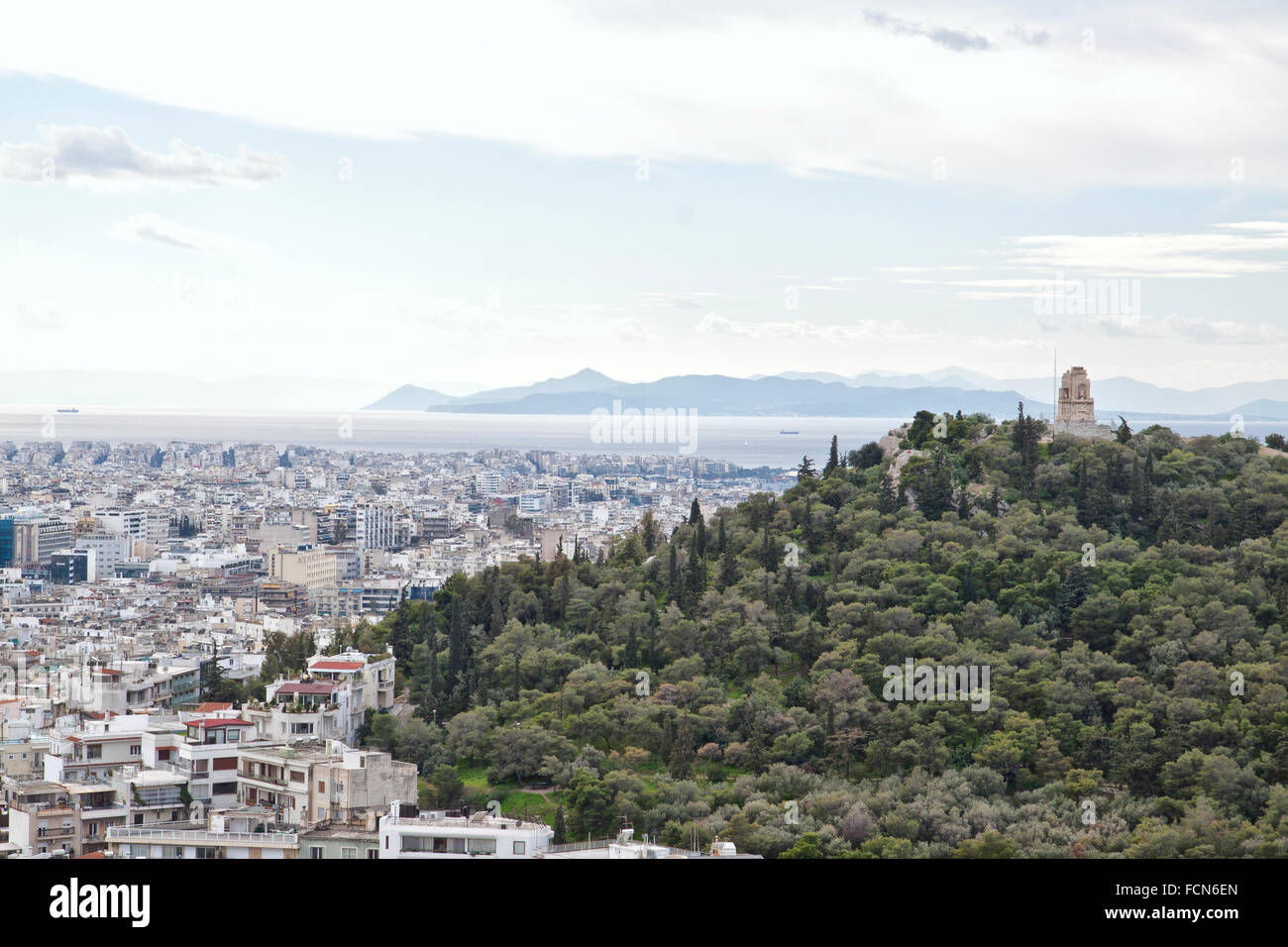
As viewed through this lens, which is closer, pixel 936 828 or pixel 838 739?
pixel 936 828

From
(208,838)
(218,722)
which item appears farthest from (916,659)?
(208,838)

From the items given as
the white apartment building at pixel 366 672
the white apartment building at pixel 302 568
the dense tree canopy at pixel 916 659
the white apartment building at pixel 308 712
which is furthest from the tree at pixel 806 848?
the white apartment building at pixel 302 568

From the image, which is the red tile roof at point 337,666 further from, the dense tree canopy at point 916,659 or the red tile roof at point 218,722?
the red tile roof at point 218,722

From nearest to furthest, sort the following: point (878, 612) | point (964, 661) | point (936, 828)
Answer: point (936, 828) < point (964, 661) < point (878, 612)

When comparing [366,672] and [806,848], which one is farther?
[366,672]

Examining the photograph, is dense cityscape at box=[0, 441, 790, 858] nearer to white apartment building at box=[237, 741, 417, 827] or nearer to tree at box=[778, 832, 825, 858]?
white apartment building at box=[237, 741, 417, 827]

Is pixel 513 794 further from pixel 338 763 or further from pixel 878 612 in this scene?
pixel 878 612

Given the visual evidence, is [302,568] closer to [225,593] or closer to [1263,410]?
[225,593]
